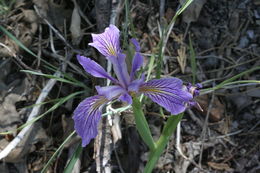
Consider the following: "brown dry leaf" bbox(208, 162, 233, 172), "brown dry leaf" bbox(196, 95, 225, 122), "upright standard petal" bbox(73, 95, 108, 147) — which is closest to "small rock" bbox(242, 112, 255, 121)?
"brown dry leaf" bbox(196, 95, 225, 122)

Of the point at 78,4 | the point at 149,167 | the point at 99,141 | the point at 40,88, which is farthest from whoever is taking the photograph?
the point at 78,4

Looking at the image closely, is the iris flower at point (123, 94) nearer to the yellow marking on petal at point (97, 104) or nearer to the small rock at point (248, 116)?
the yellow marking on petal at point (97, 104)

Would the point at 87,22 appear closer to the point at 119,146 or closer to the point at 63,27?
the point at 63,27

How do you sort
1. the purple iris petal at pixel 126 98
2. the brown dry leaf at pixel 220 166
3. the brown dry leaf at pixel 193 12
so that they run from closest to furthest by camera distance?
the purple iris petal at pixel 126 98 → the brown dry leaf at pixel 220 166 → the brown dry leaf at pixel 193 12

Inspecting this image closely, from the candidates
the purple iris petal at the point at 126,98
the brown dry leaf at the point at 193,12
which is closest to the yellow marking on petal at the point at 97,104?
the purple iris petal at the point at 126,98

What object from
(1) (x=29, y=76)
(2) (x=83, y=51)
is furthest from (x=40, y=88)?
(2) (x=83, y=51)

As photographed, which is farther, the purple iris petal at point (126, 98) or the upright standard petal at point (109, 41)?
the upright standard petal at point (109, 41)

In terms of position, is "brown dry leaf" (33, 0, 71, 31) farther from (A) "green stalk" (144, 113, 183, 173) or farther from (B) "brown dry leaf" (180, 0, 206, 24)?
(A) "green stalk" (144, 113, 183, 173)
